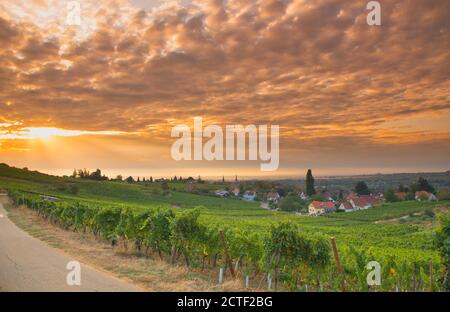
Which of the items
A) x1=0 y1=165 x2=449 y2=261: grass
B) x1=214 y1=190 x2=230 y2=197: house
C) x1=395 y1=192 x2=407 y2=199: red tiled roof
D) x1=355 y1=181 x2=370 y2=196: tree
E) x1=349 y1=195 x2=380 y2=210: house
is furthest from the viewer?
x1=355 y1=181 x2=370 y2=196: tree

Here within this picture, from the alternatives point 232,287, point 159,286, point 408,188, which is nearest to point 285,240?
point 232,287

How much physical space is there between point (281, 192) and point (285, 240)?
5432 inches

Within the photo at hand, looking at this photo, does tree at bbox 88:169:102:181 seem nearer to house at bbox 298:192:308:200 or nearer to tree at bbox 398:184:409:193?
house at bbox 298:192:308:200

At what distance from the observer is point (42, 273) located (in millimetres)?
11672

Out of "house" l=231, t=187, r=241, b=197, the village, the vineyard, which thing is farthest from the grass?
the vineyard

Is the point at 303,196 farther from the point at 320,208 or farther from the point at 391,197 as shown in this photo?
the point at 320,208

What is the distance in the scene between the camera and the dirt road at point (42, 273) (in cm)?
1006

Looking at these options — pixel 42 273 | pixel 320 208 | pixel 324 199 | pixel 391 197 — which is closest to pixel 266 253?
pixel 42 273

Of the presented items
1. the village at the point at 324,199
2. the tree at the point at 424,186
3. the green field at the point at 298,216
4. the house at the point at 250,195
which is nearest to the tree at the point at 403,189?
the village at the point at 324,199

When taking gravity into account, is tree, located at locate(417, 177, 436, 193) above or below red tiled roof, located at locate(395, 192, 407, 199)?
above

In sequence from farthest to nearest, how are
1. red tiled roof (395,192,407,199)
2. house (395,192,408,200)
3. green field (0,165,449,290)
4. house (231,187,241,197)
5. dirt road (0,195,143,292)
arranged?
house (231,187,241,197)
red tiled roof (395,192,407,199)
house (395,192,408,200)
green field (0,165,449,290)
dirt road (0,195,143,292)

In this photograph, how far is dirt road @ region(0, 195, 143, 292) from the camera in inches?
396

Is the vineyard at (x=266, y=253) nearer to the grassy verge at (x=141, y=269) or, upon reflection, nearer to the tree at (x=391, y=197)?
the grassy verge at (x=141, y=269)
